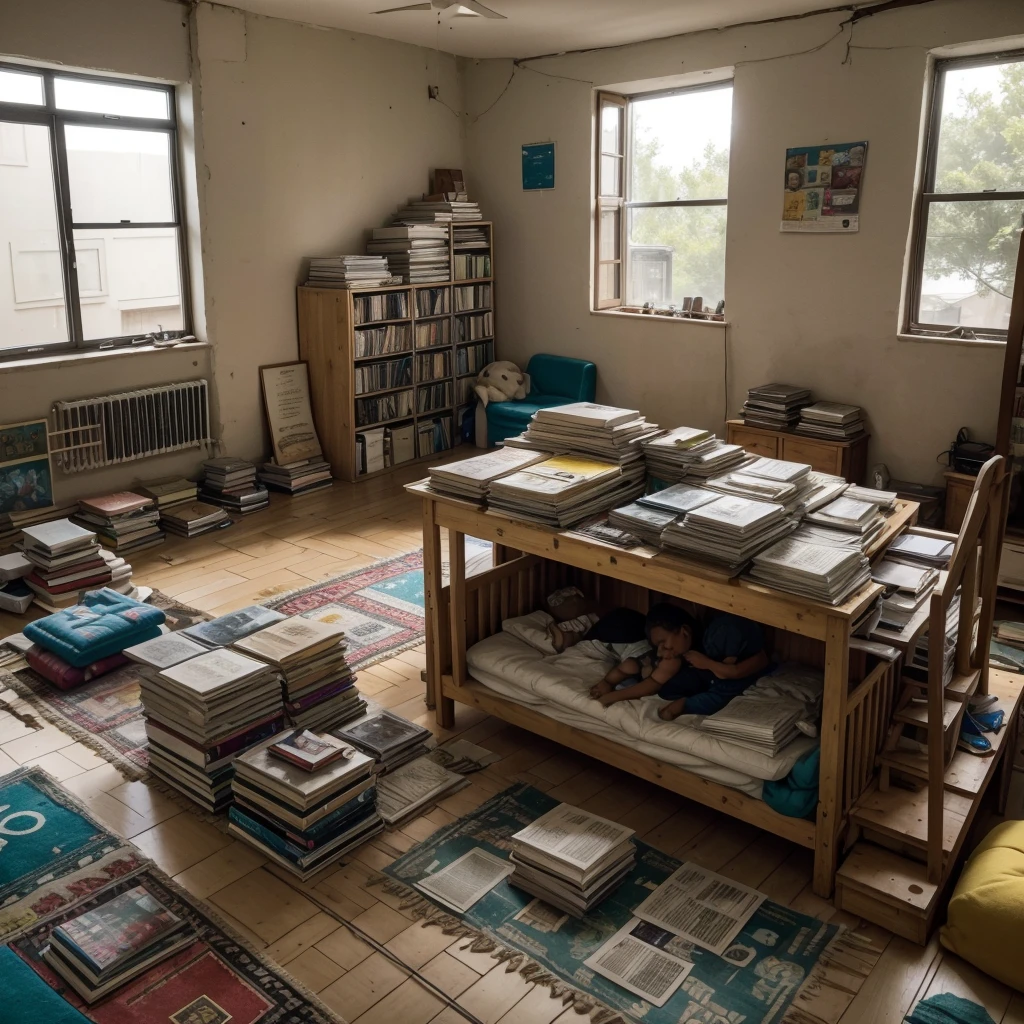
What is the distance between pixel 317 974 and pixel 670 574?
132 centimetres

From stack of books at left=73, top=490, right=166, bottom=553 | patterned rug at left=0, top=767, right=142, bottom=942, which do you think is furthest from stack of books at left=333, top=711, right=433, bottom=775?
stack of books at left=73, top=490, right=166, bottom=553

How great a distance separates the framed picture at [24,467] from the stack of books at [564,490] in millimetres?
3248

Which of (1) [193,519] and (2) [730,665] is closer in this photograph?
(2) [730,665]

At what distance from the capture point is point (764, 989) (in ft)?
7.25

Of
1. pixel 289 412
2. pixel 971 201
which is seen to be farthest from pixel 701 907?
pixel 289 412

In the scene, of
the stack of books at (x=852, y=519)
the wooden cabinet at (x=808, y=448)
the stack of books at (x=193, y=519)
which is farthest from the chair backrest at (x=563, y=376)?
the stack of books at (x=852, y=519)

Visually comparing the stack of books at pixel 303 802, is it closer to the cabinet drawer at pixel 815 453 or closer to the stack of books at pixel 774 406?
the cabinet drawer at pixel 815 453

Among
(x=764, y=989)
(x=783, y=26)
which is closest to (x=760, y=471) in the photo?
(x=764, y=989)

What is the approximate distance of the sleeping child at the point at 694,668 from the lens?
284 centimetres

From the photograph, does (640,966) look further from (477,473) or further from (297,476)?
(297,476)

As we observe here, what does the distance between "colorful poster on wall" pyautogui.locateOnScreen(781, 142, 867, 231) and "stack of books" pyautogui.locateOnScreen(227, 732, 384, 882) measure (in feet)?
14.3

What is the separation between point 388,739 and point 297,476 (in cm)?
336

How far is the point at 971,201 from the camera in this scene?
5.20 meters

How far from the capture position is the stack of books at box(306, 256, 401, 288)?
6.22 m
